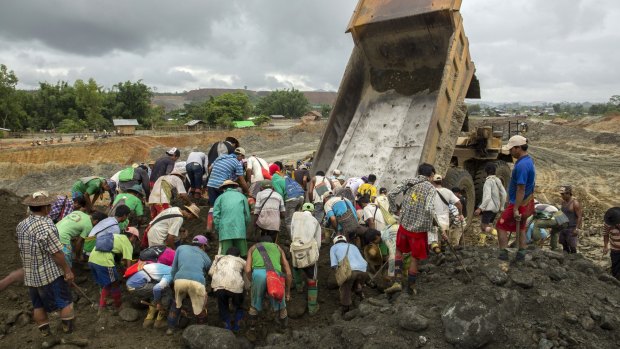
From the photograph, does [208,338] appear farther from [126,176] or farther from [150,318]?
[126,176]

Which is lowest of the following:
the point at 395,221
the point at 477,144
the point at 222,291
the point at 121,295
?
the point at 121,295

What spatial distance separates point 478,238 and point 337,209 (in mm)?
3349

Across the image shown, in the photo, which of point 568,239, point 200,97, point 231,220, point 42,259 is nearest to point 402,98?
point 568,239

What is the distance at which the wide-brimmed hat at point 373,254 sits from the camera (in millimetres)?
5238

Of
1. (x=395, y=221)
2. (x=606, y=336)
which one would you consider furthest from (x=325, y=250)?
(x=606, y=336)

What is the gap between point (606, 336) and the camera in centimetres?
324

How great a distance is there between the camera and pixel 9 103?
108 feet

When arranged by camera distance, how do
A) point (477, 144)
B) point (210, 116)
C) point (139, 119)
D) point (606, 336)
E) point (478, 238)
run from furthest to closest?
1. point (210, 116)
2. point (139, 119)
3. point (477, 144)
4. point (478, 238)
5. point (606, 336)

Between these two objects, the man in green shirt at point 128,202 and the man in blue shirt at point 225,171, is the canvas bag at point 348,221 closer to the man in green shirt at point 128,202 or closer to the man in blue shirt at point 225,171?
the man in blue shirt at point 225,171

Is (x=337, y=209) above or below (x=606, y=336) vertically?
above

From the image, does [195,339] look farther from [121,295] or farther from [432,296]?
[432,296]

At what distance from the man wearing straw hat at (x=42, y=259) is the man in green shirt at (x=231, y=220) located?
1517 mm

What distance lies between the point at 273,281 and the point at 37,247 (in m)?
2.15

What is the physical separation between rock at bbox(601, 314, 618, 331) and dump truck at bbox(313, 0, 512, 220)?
11.6 feet
